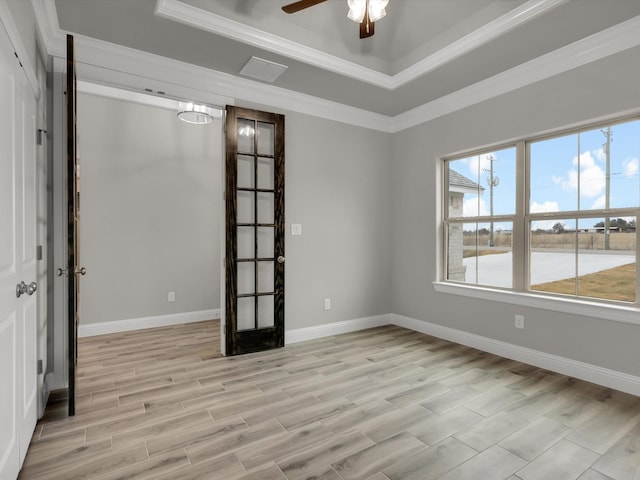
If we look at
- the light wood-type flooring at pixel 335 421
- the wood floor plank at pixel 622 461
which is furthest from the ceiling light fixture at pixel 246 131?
the wood floor plank at pixel 622 461

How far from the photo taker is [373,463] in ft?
5.95

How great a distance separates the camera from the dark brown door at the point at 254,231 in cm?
339

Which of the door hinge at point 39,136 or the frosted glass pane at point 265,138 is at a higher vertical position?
the frosted glass pane at point 265,138

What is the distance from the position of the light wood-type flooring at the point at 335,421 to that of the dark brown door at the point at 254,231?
→ 360 millimetres

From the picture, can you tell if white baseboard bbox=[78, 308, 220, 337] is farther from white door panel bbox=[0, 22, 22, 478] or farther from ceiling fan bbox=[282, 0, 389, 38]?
ceiling fan bbox=[282, 0, 389, 38]

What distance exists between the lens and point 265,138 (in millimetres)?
3646

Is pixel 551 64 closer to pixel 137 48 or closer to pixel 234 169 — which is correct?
pixel 234 169

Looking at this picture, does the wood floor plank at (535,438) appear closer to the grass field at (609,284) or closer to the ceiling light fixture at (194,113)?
the grass field at (609,284)

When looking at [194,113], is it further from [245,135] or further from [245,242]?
[245,242]

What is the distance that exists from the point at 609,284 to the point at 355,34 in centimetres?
293

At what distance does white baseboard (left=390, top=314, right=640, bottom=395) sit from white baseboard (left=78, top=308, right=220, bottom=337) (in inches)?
110

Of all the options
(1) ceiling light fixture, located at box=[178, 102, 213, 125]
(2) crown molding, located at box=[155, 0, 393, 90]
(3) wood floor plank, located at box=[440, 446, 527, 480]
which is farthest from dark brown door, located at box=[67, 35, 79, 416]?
(3) wood floor plank, located at box=[440, 446, 527, 480]

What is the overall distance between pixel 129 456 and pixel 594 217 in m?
3.62

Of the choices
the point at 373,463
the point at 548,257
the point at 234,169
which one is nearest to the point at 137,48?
the point at 234,169
